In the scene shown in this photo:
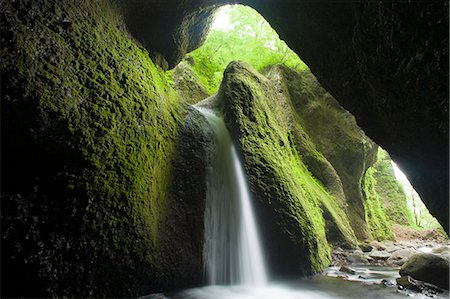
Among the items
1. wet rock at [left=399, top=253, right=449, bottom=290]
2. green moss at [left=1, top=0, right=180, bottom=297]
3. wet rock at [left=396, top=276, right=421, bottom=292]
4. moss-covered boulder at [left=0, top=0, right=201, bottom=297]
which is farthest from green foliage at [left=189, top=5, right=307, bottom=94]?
wet rock at [left=396, top=276, right=421, bottom=292]

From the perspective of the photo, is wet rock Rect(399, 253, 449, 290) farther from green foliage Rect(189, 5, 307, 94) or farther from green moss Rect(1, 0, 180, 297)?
green foliage Rect(189, 5, 307, 94)

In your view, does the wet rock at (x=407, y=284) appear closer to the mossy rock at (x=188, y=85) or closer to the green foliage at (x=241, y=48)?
the mossy rock at (x=188, y=85)

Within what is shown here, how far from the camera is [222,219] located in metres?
4.90

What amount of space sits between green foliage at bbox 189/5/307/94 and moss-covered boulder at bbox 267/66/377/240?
137cm

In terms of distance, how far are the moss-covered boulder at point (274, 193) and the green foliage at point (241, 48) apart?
5.47 m

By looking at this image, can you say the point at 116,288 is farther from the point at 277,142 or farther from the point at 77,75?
the point at 277,142

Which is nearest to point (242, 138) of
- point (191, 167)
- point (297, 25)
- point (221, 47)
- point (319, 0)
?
point (191, 167)

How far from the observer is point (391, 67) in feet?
9.41

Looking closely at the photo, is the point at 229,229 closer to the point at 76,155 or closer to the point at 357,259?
the point at 76,155

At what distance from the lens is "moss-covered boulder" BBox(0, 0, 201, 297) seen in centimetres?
252

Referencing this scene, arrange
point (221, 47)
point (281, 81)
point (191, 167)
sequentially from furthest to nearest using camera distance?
point (221, 47) < point (281, 81) < point (191, 167)

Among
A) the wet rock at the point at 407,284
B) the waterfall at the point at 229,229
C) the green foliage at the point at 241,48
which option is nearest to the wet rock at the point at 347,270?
the wet rock at the point at 407,284

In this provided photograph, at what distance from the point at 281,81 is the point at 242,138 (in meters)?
7.07

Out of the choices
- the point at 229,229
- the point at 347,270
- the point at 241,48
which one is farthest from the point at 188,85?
the point at 347,270
